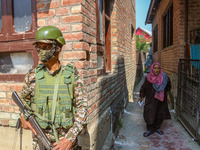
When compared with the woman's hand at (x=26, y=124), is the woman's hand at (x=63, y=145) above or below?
below

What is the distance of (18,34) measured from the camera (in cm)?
240

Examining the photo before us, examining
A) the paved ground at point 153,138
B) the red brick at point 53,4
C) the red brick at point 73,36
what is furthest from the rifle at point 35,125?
the paved ground at point 153,138

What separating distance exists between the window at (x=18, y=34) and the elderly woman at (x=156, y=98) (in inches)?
109

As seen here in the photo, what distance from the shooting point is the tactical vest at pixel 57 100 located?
4.74ft

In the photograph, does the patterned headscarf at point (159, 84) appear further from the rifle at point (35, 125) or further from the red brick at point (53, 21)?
the rifle at point (35, 125)

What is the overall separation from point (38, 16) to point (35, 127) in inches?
55.6

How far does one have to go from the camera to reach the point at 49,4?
2.14m

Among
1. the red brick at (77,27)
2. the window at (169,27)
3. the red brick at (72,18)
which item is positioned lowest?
the red brick at (77,27)

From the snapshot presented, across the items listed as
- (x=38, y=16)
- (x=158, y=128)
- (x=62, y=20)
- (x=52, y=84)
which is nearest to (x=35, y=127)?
(x=52, y=84)

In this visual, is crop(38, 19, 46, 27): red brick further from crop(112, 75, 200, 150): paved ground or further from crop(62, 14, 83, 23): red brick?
crop(112, 75, 200, 150): paved ground

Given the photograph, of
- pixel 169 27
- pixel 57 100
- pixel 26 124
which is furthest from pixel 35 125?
pixel 169 27

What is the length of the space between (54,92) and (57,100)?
0.23 feet

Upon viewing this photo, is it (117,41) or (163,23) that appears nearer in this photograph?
(117,41)

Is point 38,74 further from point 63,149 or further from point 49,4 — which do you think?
point 49,4
